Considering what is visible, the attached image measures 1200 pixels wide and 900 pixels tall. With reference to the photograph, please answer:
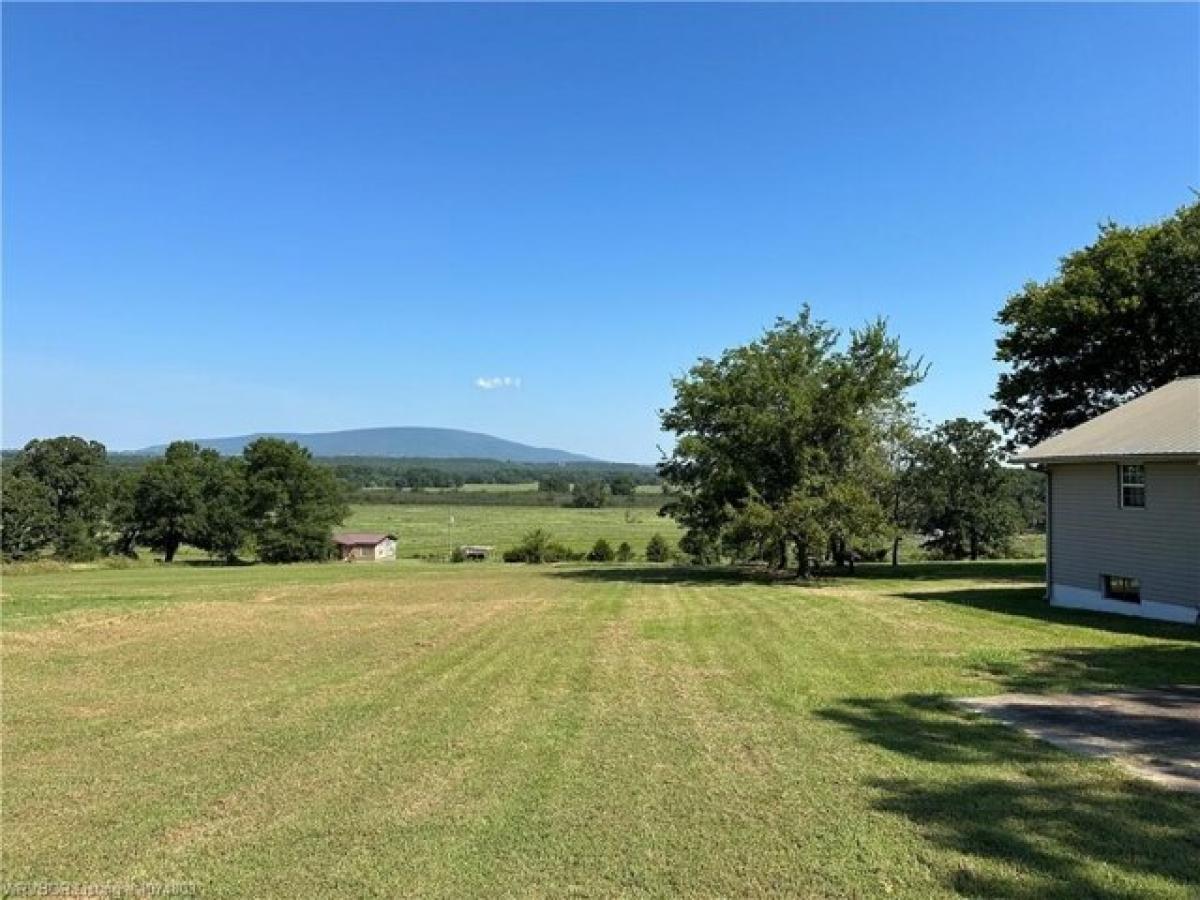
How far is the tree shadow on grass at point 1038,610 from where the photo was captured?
12.7 m

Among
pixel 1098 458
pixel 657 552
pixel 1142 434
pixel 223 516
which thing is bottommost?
pixel 657 552

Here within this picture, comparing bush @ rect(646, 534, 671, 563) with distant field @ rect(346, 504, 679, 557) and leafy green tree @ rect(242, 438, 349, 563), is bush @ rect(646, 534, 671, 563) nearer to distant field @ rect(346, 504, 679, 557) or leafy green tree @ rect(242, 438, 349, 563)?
distant field @ rect(346, 504, 679, 557)

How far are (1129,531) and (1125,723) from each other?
373 inches

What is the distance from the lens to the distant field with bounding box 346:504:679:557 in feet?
240

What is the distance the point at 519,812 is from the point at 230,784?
207 centimetres

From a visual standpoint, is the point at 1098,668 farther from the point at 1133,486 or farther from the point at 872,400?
the point at 872,400

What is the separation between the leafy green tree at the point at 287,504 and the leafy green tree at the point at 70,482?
10946mm

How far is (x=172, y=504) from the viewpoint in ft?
175

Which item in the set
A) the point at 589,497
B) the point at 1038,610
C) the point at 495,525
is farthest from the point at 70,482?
the point at 589,497

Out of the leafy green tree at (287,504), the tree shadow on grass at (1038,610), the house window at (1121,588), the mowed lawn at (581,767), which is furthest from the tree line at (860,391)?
the leafy green tree at (287,504)

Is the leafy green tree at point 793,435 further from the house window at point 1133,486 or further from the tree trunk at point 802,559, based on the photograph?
the house window at point 1133,486

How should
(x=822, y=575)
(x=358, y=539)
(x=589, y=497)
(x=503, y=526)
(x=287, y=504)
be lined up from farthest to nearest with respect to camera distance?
(x=589, y=497), (x=503, y=526), (x=358, y=539), (x=287, y=504), (x=822, y=575)

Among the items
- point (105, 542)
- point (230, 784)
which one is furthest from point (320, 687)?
point (105, 542)

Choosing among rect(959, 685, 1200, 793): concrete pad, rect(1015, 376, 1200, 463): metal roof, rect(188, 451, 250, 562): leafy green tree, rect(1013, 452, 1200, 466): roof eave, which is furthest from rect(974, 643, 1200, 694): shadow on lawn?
rect(188, 451, 250, 562): leafy green tree
